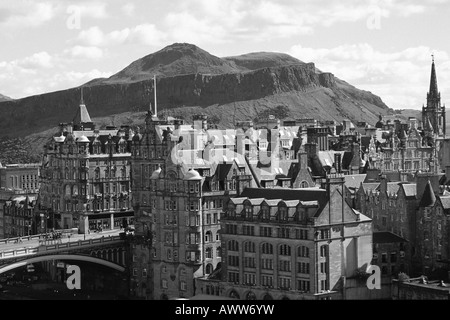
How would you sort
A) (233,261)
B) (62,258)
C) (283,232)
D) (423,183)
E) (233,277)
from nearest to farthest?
(283,232) < (233,261) < (233,277) < (423,183) < (62,258)

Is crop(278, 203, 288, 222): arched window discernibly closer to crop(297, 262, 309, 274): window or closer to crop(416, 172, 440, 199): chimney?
crop(297, 262, 309, 274): window

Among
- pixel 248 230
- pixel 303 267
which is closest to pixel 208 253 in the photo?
pixel 248 230

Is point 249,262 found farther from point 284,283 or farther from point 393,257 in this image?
point 393,257

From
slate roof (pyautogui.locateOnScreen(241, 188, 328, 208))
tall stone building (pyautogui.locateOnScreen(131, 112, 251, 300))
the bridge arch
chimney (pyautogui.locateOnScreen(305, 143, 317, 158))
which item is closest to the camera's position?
slate roof (pyautogui.locateOnScreen(241, 188, 328, 208))

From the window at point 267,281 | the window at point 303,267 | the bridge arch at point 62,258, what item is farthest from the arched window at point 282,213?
the bridge arch at point 62,258

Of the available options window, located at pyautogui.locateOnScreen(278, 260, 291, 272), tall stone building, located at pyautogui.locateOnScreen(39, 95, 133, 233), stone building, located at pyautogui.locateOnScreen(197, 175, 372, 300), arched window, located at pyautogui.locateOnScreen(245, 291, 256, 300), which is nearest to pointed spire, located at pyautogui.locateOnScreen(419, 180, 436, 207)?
stone building, located at pyautogui.locateOnScreen(197, 175, 372, 300)

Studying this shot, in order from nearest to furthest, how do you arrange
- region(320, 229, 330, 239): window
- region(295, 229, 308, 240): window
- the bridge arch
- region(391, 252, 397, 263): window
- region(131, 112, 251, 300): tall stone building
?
1. region(320, 229, 330, 239): window
2. region(295, 229, 308, 240): window
3. region(391, 252, 397, 263): window
4. region(131, 112, 251, 300): tall stone building
5. the bridge arch
